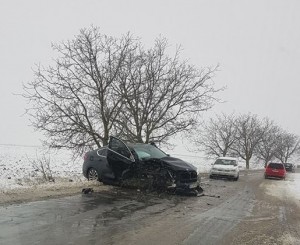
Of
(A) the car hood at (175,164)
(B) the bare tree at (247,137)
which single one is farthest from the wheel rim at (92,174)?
(B) the bare tree at (247,137)

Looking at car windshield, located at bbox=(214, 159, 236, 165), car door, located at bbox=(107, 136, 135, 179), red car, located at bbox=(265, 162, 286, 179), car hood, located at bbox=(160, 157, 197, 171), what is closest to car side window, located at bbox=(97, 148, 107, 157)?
car door, located at bbox=(107, 136, 135, 179)

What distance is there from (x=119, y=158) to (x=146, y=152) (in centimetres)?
139

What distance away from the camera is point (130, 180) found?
13023 mm

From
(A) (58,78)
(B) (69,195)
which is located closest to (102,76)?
(A) (58,78)

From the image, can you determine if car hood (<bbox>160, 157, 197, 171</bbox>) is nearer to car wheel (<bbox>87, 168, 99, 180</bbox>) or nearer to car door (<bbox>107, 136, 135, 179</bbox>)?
car door (<bbox>107, 136, 135, 179</bbox>)

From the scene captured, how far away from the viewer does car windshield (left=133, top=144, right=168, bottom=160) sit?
44.4 ft

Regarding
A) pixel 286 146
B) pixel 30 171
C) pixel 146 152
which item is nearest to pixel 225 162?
pixel 30 171

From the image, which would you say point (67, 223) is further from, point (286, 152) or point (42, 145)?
point (286, 152)

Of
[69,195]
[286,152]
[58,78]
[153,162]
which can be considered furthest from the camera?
[286,152]

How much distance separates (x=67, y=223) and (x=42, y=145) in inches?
559

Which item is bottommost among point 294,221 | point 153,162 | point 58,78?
point 294,221

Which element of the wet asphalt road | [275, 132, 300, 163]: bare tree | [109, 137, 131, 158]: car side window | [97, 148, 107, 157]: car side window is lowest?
the wet asphalt road

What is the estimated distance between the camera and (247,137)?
60500 mm

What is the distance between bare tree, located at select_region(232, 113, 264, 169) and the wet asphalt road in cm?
4874
